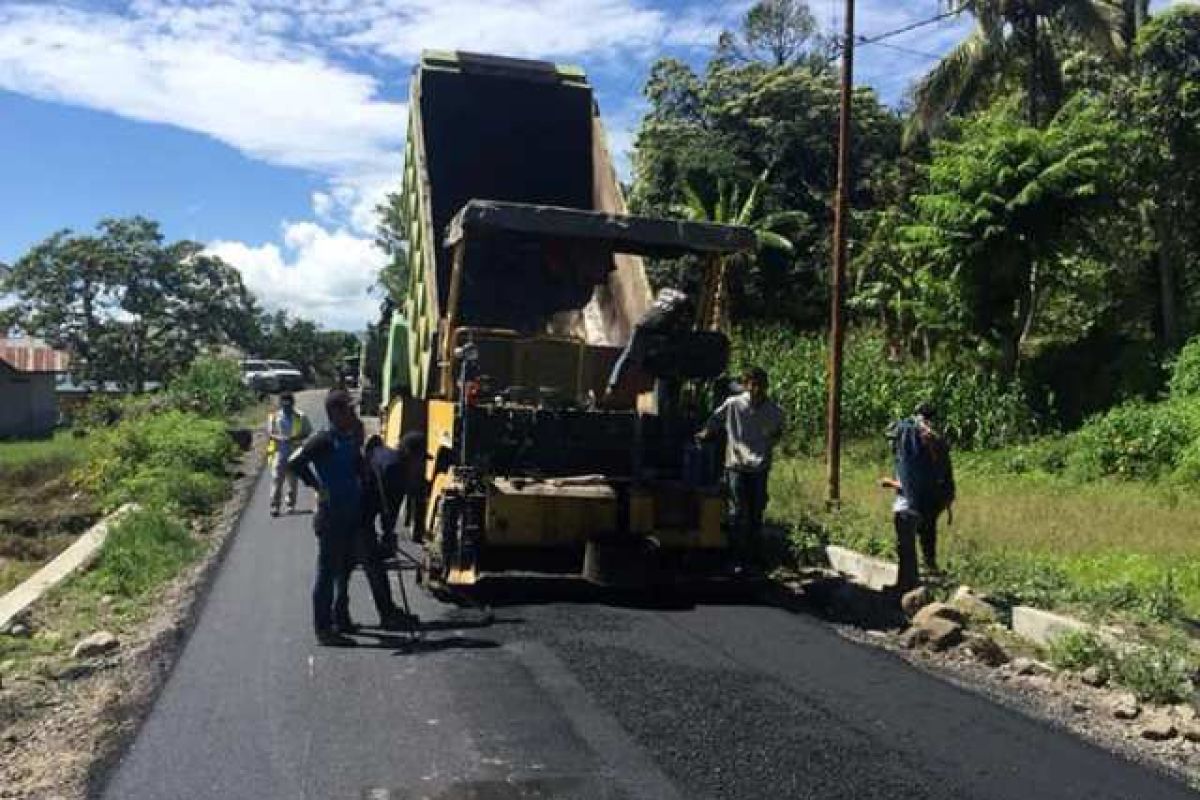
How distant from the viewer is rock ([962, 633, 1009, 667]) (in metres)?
7.00

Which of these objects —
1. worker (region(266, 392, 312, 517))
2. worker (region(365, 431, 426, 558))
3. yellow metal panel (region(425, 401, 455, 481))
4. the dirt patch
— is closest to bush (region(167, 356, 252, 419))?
worker (region(266, 392, 312, 517))

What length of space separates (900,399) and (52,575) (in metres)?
14.3

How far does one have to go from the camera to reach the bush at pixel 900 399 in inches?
804

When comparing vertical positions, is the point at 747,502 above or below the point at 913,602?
above

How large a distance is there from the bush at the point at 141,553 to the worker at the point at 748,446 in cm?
463

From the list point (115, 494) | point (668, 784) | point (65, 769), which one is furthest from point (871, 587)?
point (115, 494)

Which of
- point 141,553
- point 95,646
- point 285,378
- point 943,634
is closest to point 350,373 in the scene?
point 141,553

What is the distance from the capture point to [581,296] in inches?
401

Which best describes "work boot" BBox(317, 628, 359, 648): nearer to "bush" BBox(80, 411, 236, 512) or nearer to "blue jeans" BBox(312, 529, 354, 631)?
"blue jeans" BBox(312, 529, 354, 631)

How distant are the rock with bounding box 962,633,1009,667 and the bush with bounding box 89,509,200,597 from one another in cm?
617

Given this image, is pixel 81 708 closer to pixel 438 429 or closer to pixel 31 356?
pixel 438 429

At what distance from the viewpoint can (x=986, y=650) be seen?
7043 millimetres

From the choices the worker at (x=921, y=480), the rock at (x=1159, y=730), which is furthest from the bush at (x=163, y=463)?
the rock at (x=1159, y=730)

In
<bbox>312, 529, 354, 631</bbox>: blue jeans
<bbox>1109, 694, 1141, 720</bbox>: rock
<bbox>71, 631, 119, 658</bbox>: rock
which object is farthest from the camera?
<bbox>71, 631, 119, 658</bbox>: rock
